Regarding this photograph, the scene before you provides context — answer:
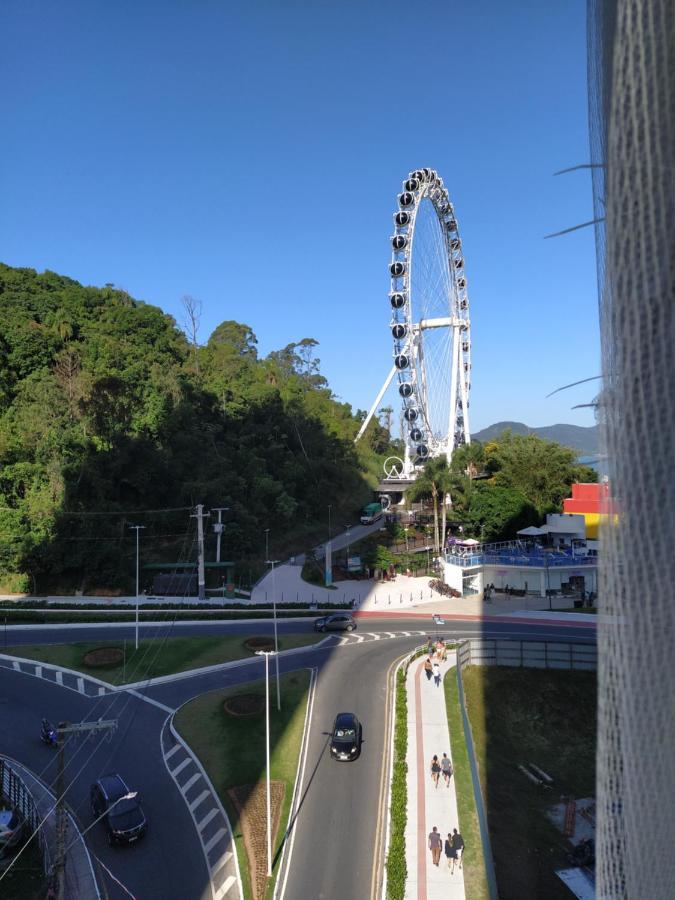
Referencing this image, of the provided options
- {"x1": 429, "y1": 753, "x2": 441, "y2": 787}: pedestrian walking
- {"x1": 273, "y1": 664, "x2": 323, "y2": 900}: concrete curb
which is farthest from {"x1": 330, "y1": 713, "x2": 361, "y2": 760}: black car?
{"x1": 429, "y1": 753, "x2": 441, "y2": 787}: pedestrian walking

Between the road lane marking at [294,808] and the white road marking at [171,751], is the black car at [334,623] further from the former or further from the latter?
the white road marking at [171,751]

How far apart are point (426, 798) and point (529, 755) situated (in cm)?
858

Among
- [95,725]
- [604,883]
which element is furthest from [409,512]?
[604,883]

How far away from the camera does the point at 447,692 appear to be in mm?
25203

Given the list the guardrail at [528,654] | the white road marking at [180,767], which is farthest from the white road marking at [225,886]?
the guardrail at [528,654]

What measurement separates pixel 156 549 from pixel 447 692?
29.1 m

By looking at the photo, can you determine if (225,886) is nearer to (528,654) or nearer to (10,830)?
(10,830)

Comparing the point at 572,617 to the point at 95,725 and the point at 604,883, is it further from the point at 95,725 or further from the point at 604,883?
the point at 604,883

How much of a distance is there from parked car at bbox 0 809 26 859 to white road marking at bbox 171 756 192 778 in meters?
4.25

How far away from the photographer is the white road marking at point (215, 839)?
50.7 feet

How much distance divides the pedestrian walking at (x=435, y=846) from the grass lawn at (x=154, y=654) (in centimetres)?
1539

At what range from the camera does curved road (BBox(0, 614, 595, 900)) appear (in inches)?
574

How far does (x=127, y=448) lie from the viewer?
157 feet

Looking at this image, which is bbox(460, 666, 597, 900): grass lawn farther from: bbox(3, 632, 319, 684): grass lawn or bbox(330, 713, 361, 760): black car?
bbox(3, 632, 319, 684): grass lawn
